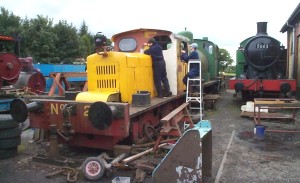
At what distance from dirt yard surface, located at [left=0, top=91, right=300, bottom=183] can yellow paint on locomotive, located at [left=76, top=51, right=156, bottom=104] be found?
1.12m

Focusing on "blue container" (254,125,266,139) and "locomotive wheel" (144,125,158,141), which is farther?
"blue container" (254,125,266,139)

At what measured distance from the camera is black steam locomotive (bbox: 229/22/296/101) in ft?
37.7

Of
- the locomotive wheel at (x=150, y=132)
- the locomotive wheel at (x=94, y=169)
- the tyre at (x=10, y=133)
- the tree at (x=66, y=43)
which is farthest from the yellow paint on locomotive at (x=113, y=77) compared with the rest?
the tree at (x=66, y=43)

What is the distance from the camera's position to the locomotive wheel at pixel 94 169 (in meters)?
4.77

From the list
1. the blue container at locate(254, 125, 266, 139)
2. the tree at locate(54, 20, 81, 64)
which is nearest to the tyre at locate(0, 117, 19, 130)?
the blue container at locate(254, 125, 266, 139)

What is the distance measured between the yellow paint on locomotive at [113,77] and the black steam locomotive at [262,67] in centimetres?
626

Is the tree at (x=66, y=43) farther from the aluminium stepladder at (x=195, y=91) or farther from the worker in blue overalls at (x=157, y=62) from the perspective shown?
the worker in blue overalls at (x=157, y=62)

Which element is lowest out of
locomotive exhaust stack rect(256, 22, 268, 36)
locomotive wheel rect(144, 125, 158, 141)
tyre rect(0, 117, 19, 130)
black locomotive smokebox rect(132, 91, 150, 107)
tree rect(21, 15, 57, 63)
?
locomotive wheel rect(144, 125, 158, 141)

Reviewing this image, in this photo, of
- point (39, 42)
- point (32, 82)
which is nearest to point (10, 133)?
point (32, 82)

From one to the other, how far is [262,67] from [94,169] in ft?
29.8

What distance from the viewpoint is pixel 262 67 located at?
39.9 feet

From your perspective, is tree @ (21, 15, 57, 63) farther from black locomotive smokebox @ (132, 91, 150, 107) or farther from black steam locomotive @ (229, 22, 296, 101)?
black locomotive smokebox @ (132, 91, 150, 107)

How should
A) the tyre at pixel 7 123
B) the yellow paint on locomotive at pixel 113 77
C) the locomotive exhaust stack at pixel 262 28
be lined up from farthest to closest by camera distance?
the locomotive exhaust stack at pixel 262 28
the yellow paint on locomotive at pixel 113 77
the tyre at pixel 7 123

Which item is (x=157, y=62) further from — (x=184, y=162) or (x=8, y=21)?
(x=8, y=21)
